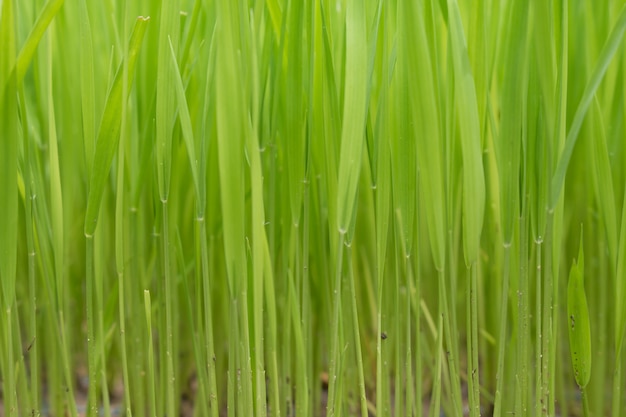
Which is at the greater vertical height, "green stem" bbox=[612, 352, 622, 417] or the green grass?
the green grass

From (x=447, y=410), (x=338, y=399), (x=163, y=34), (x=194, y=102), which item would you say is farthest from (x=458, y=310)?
(x=163, y=34)

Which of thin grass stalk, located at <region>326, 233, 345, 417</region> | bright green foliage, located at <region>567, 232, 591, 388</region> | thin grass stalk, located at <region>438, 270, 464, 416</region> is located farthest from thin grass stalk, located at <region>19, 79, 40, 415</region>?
bright green foliage, located at <region>567, 232, 591, 388</region>

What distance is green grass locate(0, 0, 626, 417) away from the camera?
609 mm

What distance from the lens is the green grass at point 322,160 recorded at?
61 centimetres

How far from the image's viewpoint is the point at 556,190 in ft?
2.00

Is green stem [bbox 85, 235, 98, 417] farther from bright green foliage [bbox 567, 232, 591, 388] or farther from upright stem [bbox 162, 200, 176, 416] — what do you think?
bright green foliage [bbox 567, 232, 591, 388]

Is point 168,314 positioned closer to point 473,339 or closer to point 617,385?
point 473,339

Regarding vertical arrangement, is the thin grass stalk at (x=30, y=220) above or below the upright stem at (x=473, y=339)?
above

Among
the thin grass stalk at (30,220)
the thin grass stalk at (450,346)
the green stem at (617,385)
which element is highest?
the thin grass stalk at (30,220)

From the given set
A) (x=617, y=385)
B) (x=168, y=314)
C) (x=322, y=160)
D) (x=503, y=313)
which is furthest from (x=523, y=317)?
(x=168, y=314)

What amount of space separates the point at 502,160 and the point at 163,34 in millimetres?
358

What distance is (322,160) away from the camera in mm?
696

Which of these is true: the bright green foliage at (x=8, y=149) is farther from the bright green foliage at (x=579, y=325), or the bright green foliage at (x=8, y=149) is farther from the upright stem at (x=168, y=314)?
the bright green foliage at (x=579, y=325)

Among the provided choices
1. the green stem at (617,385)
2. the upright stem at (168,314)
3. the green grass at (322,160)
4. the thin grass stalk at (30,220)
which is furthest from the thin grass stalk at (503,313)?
the thin grass stalk at (30,220)
